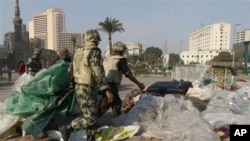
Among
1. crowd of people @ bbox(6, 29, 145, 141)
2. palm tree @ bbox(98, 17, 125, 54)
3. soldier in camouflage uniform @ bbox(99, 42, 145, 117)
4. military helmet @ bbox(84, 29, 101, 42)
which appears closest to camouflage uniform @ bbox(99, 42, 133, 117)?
soldier in camouflage uniform @ bbox(99, 42, 145, 117)

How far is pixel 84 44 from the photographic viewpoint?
3920 millimetres

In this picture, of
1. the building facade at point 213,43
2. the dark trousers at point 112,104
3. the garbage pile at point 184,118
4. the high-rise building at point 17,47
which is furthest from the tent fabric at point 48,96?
the building facade at point 213,43

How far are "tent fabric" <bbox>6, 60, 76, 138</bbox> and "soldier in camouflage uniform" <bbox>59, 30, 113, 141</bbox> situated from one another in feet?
1.84

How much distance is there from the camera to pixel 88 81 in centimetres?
384

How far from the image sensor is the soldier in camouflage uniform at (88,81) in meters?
3.75

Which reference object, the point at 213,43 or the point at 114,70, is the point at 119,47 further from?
the point at 213,43

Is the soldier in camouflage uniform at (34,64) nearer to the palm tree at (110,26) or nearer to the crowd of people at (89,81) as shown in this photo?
the crowd of people at (89,81)

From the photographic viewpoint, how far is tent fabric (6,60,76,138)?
4.42m

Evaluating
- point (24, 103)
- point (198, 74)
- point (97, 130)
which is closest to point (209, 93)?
point (198, 74)

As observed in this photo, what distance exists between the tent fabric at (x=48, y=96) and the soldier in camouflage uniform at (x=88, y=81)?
56 cm

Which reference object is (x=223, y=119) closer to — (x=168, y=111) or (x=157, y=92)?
(x=168, y=111)

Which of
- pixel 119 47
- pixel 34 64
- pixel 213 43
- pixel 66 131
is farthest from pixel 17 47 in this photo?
pixel 66 131

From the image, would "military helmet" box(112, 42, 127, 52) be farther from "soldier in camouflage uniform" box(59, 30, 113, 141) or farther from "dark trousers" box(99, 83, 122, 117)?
"soldier in camouflage uniform" box(59, 30, 113, 141)

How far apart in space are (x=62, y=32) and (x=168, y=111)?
115m
